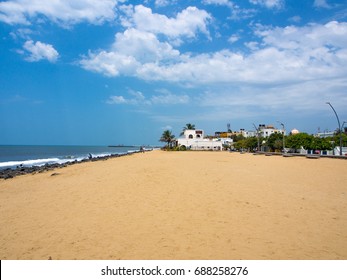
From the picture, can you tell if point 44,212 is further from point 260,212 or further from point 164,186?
point 260,212

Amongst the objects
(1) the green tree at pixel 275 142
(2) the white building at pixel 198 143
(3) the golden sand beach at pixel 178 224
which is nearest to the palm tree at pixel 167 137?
(2) the white building at pixel 198 143

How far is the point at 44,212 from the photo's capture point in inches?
331

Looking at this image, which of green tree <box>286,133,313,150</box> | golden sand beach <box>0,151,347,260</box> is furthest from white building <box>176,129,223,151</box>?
golden sand beach <box>0,151,347,260</box>

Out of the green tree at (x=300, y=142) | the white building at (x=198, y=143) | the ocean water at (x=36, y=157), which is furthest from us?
the white building at (x=198, y=143)

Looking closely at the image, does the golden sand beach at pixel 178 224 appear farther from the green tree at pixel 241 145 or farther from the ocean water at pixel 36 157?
the green tree at pixel 241 145

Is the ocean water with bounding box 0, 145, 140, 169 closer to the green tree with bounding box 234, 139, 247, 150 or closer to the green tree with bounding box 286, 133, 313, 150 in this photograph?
the green tree with bounding box 234, 139, 247, 150

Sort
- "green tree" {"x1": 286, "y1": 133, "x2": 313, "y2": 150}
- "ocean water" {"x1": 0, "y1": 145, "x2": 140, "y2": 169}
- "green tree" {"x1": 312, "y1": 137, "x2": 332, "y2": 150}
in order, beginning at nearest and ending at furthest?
"ocean water" {"x1": 0, "y1": 145, "x2": 140, "y2": 169}
"green tree" {"x1": 312, "y1": 137, "x2": 332, "y2": 150}
"green tree" {"x1": 286, "y1": 133, "x2": 313, "y2": 150}

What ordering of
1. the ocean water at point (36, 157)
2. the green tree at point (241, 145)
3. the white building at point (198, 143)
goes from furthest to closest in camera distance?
the white building at point (198, 143)
the green tree at point (241, 145)
the ocean water at point (36, 157)

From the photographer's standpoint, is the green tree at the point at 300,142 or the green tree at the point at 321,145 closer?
the green tree at the point at 321,145

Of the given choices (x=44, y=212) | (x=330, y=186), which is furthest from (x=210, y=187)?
(x=44, y=212)

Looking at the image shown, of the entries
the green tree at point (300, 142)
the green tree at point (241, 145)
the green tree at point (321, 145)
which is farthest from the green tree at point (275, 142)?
the green tree at point (241, 145)

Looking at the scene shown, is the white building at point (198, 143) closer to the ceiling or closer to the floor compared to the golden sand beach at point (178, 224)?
closer to the ceiling
